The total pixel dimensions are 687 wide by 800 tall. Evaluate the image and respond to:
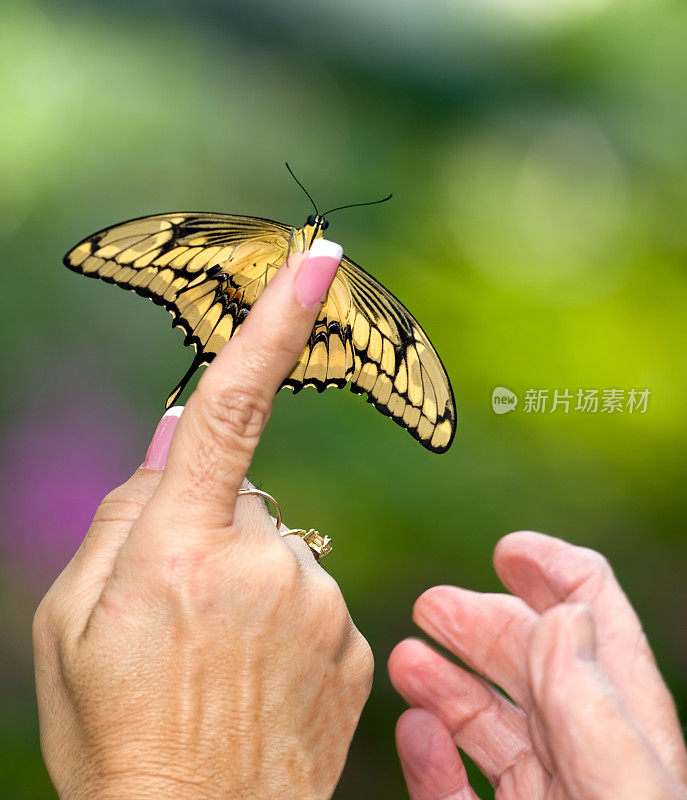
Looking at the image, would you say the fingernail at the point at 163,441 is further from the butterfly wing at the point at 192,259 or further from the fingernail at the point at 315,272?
the fingernail at the point at 315,272

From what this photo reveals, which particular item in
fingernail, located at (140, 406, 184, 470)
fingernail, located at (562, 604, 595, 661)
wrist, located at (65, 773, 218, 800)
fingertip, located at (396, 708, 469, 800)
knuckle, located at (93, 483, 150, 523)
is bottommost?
wrist, located at (65, 773, 218, 800)

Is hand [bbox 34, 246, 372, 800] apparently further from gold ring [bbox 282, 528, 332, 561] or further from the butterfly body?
the butterfly body

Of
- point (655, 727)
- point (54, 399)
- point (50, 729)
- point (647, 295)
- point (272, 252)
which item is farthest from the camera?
point (647, 295)

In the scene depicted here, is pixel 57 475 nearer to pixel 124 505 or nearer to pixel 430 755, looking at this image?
pixel 124 505

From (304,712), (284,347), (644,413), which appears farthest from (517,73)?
(304,712)

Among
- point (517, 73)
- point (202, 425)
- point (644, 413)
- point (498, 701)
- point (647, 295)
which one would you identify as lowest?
point (498, 701)

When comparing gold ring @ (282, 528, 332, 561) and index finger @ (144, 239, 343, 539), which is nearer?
index finger @ (144, 239, 343, 539)

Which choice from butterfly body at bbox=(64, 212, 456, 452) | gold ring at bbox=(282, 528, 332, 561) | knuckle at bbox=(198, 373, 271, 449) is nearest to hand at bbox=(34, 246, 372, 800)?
knuckle at bbox=(198, 373, 271, 449)

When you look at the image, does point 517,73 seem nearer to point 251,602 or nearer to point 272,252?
point 272,252
